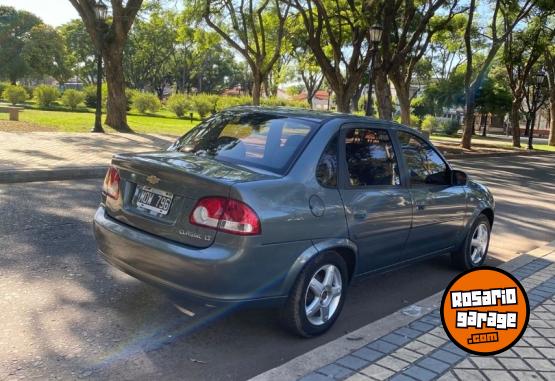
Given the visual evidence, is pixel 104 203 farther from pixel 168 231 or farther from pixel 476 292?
pixel 476 292

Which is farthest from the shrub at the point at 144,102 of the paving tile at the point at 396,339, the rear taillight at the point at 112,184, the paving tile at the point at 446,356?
the paving tile at the point at 446,356

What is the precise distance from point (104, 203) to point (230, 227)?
1.42 meters

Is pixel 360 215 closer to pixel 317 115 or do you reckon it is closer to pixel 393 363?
pixel 317 115

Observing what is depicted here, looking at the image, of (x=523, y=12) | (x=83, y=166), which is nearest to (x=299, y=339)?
(x=83, y=166)

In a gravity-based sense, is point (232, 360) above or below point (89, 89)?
below

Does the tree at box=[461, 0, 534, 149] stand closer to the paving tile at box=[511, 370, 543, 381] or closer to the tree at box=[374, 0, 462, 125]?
the tree at box=[374, 0, 462, 125]

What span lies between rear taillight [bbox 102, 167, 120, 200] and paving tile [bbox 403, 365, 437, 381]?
245cm

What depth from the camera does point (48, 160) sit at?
1106cm

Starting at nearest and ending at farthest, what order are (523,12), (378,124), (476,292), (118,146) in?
(476,292)
(378,124)
(118,146)
(523,12)

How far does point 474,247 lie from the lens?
242 inches

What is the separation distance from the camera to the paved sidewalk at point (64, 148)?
10695mm

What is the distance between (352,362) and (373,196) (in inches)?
57.0

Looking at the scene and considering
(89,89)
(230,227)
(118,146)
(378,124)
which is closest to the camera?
(230,227)

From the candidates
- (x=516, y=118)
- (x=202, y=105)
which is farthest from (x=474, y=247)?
(x=202, y=105)
